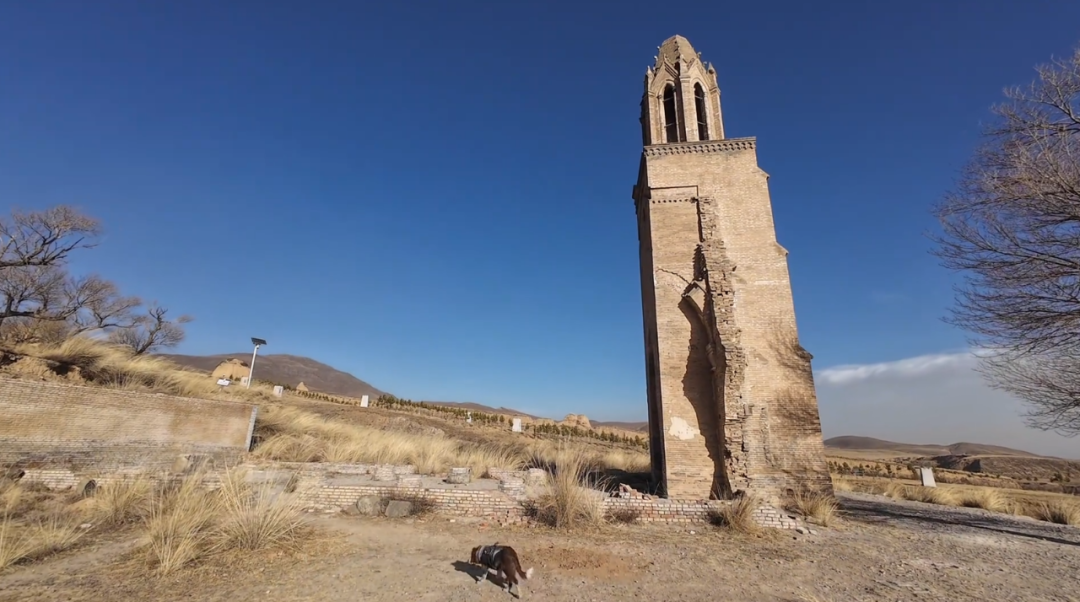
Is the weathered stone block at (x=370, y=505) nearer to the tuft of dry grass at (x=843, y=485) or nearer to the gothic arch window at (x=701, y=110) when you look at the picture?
the gothic arch window at (x=701, y=110)

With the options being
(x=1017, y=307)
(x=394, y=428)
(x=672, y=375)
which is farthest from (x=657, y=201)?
(x=394, y=428)

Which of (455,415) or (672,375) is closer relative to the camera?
(672,375)

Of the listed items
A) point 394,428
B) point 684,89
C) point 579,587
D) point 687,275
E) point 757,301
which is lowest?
point 579,587

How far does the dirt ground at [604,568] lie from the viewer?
558 centimetres

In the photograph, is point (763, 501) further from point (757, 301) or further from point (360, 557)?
point (360, 557)

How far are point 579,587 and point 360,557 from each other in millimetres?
3318

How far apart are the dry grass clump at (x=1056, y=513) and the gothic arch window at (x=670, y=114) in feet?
49.1

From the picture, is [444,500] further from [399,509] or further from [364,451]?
[364,451]

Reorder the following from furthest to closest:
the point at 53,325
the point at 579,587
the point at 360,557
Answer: the point at 53,325 → the point at 360,557 → the point at 579,587

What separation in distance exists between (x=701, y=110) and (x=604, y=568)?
1567cm

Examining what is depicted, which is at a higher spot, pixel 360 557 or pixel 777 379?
pixel 777 379

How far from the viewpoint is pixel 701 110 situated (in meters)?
16.9

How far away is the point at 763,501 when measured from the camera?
11117mm

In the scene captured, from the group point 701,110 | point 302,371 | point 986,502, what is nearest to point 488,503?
point 701,110
